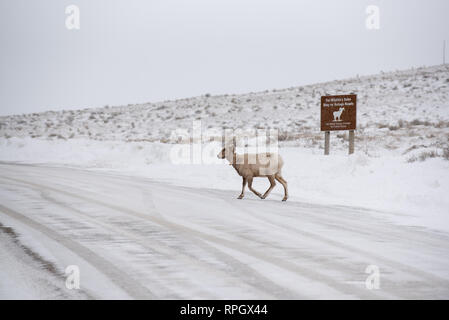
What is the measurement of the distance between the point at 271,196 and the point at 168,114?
45.4 m

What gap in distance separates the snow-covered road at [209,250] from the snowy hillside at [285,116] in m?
17.6

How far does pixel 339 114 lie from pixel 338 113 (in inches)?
2.4

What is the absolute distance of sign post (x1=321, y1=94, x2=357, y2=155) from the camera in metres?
20.7

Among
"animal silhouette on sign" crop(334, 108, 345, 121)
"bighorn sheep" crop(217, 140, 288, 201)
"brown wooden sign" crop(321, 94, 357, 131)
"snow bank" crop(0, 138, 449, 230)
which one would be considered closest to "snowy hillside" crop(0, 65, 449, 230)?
"snow bank" crop(0, 138, 449, 230)

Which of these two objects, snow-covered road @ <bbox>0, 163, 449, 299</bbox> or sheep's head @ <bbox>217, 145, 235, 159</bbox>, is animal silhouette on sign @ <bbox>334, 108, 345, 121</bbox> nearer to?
sheep's head @ <bbox>217, 145, 235, 159</bbox>

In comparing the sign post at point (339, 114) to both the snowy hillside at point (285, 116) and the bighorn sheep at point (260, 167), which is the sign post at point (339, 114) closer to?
the snowy hillside at point (285, 116)

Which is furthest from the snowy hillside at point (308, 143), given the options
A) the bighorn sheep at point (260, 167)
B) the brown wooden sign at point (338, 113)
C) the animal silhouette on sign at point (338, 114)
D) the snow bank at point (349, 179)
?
the animal silhouette on sign at point (338, 114)

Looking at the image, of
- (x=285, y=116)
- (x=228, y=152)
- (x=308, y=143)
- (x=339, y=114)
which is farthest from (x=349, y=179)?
(x=285, y=116)

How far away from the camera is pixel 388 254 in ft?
21.8

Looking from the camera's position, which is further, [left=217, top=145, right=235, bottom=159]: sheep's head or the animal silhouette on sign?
the animal silhouette on sign

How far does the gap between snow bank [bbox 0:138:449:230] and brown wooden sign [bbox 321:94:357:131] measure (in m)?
2.16

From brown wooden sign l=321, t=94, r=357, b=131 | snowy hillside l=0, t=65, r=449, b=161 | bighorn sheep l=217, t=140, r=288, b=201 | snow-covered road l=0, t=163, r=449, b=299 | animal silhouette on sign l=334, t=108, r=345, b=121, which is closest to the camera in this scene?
snow-covered road l=0, t=163, r=449, b=299
